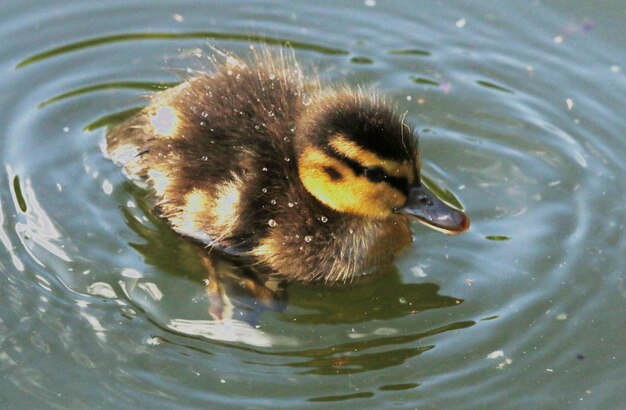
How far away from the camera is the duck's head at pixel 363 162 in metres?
3.45

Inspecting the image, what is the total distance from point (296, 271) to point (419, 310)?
450mm

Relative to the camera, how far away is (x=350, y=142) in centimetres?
344

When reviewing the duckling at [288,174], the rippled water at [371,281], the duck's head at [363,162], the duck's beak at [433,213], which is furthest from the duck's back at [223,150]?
the duck's beak at [433,213]

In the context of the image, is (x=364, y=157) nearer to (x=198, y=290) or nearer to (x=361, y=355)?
(x=361, y=355)

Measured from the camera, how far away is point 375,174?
3.53 m

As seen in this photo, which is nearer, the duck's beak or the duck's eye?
the duck's eye

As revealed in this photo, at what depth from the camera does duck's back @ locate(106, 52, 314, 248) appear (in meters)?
3.56

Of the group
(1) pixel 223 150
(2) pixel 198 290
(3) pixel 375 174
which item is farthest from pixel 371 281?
(1) pixel 223 150

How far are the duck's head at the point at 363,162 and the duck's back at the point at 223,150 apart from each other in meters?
0.11

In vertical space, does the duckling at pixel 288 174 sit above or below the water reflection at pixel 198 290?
above

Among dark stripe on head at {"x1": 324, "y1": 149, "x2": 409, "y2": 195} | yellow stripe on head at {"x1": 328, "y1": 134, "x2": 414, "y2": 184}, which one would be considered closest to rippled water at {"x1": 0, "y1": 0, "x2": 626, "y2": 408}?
dark stripe on head at {"x1": 324, "y1": 149, "x2": 409, "y2": 195}

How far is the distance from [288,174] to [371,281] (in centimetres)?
53

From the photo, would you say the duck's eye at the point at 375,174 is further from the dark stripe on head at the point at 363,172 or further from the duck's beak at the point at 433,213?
the duck's beak at the point at 433,213

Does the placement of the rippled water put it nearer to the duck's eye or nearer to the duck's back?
the duck's back
